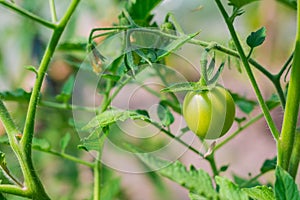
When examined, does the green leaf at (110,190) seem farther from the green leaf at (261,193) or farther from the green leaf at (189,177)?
the green leaf at (261,193)

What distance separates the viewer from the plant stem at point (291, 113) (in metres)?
0.52

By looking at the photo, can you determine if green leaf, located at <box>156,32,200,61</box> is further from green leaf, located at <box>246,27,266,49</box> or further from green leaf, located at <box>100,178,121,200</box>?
green leaf, located at <box>100,178,121,200</box>

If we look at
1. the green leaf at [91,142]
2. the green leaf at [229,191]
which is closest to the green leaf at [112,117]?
the green leaf at [91,142]

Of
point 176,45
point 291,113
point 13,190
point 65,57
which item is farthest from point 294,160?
point 65,57

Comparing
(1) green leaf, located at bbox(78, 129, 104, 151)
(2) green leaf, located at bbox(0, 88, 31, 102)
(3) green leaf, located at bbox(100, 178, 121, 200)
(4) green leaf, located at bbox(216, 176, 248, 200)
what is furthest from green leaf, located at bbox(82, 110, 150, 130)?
(3) green leaf, located at bbox(100, 178, 121, 200)

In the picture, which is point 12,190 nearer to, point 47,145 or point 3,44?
point 47,145

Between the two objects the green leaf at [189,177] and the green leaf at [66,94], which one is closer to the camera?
the green leaf at [189,177]

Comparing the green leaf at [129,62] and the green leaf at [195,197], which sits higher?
the green leaf at [129,62]

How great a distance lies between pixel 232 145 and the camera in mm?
3016

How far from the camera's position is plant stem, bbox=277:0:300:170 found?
0.52 meters

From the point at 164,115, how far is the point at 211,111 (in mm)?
128

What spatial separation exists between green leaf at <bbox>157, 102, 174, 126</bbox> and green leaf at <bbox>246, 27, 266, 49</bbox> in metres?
0.13

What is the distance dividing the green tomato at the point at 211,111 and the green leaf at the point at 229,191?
0.18ft

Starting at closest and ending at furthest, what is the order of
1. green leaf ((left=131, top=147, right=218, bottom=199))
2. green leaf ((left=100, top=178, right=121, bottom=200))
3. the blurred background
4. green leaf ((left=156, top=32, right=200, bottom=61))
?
green leaf ((left=156, top=32, right=200, bottom=61))
green leaf ((left=131, top=147, right=218, bottom=199))
green leaf ((left=100, top=178, right=121, bottom=200))
the blurred background
